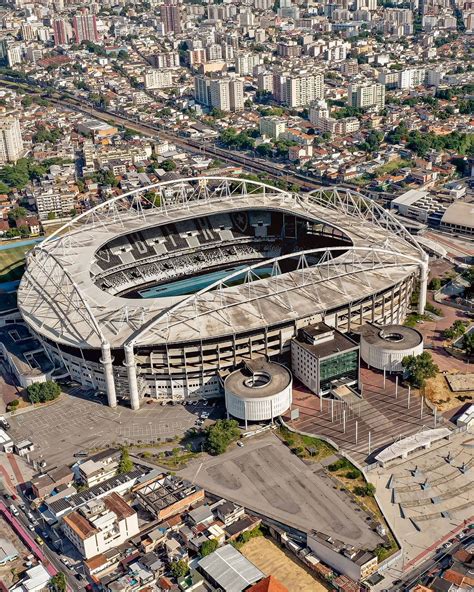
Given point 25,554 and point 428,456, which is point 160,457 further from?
point 428,456

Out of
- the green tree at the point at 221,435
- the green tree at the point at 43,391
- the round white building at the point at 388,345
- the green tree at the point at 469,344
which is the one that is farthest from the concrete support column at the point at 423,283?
the green tree at the point at 43,391

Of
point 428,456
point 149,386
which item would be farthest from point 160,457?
point 428,456

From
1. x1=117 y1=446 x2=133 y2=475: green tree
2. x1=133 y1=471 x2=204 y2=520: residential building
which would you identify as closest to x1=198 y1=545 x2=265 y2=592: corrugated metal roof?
x1=133 y1=471 x2=204 y2=520: residential building

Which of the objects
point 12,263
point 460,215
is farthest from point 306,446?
point 460,215

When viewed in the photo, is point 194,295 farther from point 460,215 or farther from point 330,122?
point 330,122

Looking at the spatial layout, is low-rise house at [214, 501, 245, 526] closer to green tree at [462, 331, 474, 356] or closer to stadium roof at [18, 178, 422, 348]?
stadium roof at [18, 178, 422, 348]
